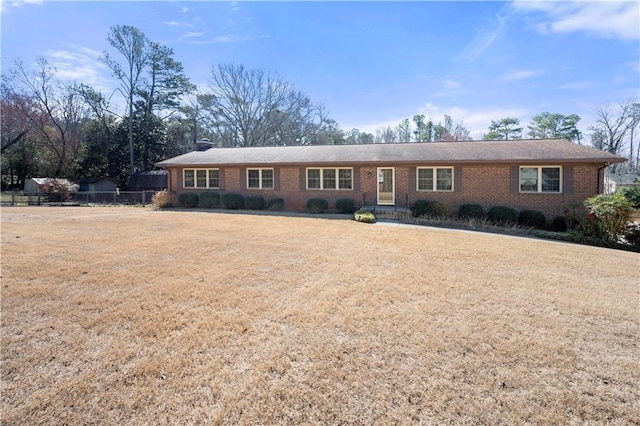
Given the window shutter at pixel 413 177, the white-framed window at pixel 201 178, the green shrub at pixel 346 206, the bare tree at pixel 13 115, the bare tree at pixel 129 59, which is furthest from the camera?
the bare tree at pixel 129 59

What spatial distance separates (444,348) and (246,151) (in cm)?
1968

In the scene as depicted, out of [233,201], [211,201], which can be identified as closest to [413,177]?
[233,201]

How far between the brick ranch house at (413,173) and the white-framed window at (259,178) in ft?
0.19

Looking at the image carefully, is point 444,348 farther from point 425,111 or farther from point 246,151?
point 425,111

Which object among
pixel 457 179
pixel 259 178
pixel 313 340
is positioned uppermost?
pixel 259 178

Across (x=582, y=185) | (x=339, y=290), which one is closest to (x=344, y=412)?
(x=339, y=290)

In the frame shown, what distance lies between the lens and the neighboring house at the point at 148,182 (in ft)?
90.6

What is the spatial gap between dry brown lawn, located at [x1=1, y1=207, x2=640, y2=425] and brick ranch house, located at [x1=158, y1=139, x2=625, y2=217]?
8.19 m

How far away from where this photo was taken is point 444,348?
3.11 m

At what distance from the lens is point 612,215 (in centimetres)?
1017

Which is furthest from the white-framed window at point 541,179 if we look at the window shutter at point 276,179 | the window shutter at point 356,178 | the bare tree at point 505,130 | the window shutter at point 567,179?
the bare tree at point 505,130

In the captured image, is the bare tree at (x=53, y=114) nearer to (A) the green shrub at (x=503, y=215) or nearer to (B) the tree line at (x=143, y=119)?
(B) the tree line at (x=143, y=119)

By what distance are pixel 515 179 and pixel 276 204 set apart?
1173 cm

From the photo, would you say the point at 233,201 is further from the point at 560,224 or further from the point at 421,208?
the point at 560,224
